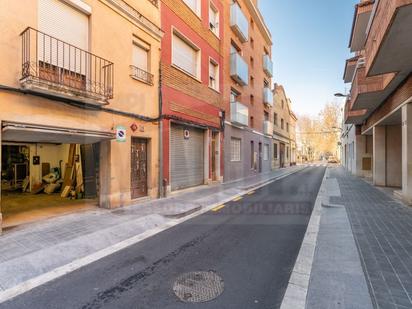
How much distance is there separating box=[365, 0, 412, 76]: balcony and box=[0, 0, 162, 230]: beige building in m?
A: 6.17

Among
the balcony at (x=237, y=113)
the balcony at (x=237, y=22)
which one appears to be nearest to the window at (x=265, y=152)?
the balcony at (x=237, y=113)

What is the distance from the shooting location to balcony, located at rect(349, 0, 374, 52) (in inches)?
401

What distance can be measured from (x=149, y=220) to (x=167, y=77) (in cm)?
588

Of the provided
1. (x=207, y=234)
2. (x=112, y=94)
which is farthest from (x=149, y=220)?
(x=112, y=94)

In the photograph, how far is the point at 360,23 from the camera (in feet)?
37.6

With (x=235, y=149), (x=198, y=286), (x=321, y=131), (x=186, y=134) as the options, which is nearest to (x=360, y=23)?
(x=186, y=134)

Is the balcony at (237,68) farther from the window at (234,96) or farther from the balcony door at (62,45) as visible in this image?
the balcony door at (62,45)

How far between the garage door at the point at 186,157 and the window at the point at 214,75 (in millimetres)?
2994

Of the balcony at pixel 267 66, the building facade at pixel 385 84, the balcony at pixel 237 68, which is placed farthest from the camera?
the balcony at pixel 267 66

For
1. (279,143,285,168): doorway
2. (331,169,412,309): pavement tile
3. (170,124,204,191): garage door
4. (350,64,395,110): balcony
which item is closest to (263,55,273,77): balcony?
(279,143,285,168): doorway

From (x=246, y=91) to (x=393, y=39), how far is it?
47.4 ft

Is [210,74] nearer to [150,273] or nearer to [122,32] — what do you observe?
[122,32]

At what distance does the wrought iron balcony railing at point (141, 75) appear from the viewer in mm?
8427

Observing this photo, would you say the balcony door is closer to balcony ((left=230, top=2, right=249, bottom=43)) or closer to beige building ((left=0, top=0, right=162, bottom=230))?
beige building ((left=0, top=0, right=162, bottom=230))
